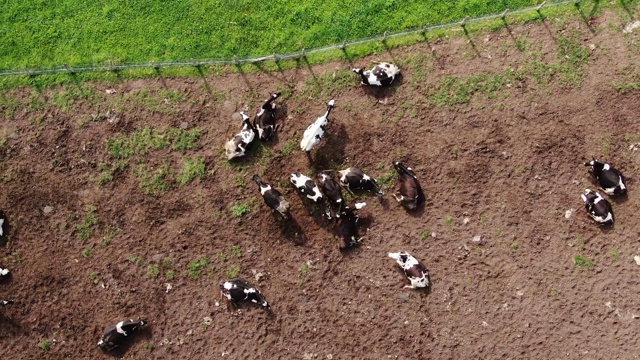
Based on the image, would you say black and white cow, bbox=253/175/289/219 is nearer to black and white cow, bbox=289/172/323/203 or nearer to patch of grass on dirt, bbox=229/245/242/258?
black and white cow, bbox=289/172/323/203

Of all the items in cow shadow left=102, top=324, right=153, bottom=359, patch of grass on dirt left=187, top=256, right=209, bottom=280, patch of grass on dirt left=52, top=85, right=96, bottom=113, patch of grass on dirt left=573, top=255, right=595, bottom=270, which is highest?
patch of grass on dirt left=52, top=85, right=96, bottom=113

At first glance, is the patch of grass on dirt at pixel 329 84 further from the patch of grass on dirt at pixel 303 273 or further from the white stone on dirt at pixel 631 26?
the white stone on dirt at pixel 631 26

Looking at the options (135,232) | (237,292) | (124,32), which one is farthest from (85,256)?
(124,32)

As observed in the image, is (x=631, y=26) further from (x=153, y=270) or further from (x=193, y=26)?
(x=153, y=270)

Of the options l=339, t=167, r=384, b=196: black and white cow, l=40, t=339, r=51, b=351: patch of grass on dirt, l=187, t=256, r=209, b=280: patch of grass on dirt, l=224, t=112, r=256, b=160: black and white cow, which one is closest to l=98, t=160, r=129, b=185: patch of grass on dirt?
l=224, t=112, r=256, b=160: black and white cow

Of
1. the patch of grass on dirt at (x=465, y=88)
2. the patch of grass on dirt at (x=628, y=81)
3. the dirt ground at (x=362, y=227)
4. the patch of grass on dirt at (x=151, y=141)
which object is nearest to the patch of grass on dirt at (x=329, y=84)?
the dirt ground at (x=362, y=227)

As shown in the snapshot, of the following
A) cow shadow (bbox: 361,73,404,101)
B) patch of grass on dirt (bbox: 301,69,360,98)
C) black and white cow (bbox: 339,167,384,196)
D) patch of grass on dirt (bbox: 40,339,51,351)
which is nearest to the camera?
patch of grass on dirt (bbox: 40,339,51,351)
